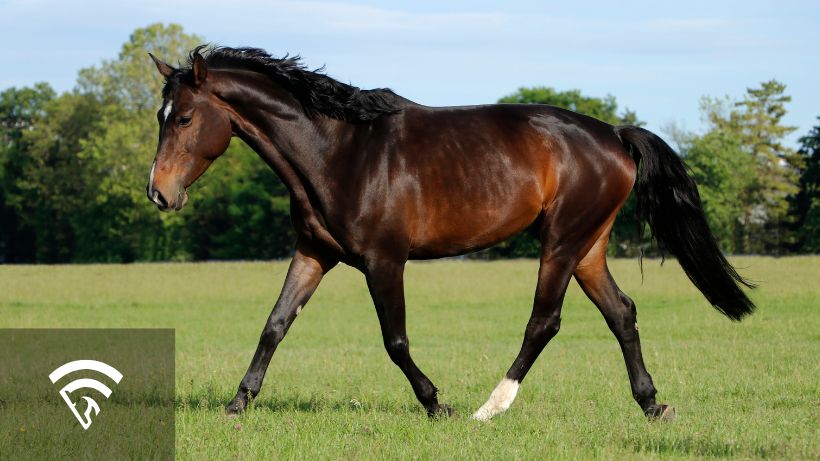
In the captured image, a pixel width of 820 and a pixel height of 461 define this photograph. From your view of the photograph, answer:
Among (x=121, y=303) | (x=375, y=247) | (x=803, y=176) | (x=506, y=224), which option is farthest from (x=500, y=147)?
(x=803, y=176)

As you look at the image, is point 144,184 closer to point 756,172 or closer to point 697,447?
point 756,172

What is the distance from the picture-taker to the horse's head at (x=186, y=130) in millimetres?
7906

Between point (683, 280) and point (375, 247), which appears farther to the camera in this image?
point (683, 280)

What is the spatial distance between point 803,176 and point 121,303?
5845 cm

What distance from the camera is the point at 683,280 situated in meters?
33.2

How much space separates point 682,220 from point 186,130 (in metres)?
4.32

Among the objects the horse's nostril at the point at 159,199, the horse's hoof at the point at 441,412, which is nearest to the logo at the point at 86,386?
the horse's nostril at the point at 159,199

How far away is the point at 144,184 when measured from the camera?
262 feet

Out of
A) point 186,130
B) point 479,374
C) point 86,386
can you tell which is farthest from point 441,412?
point 479,374

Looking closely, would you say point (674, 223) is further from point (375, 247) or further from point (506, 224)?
point (375, 247)

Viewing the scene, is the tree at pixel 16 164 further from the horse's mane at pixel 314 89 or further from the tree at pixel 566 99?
the horse's mane at pixel 314 89

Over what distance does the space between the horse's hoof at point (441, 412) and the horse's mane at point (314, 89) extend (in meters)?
2.28

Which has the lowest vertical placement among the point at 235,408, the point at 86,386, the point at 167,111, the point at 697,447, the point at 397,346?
the point at 697,447
